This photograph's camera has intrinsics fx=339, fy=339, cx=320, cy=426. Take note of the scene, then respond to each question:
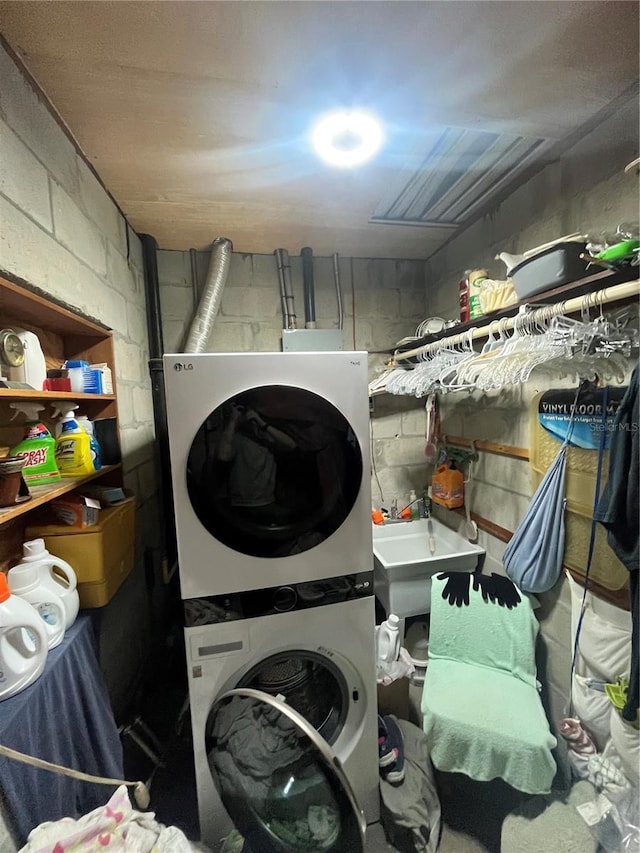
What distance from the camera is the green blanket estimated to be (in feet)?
3.55

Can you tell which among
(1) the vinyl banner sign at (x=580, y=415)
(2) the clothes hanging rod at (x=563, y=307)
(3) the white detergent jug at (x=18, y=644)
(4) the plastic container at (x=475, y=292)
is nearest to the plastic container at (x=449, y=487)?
(1) the vinyl banner sign at (x=580, y=415)

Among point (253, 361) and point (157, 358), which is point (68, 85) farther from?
point (157, 358)

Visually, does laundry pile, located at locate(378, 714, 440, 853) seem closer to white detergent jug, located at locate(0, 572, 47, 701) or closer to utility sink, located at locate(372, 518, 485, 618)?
utility sink, located at locate(372, 518, 485, 618)

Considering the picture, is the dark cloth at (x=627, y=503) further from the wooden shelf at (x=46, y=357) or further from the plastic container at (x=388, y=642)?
the wooden shelf at (x=46, y=357)

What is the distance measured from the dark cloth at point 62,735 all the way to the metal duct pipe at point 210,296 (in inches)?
53.7

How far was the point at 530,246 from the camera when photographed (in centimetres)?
145

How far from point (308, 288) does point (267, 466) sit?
143cm

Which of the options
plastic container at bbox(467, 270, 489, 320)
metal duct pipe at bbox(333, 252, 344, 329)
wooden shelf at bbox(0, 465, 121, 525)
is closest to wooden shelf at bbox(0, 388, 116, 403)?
wooden shelf at bbox(0, 465, 121, 525)

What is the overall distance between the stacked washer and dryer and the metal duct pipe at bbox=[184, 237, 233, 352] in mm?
1021

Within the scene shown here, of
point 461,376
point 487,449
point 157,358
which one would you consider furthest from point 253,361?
point 487,449

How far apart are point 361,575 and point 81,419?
1154mm

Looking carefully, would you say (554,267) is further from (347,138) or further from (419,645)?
(419,645)

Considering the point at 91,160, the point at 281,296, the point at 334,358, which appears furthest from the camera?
the point at 281,296

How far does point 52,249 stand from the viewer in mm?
1008
